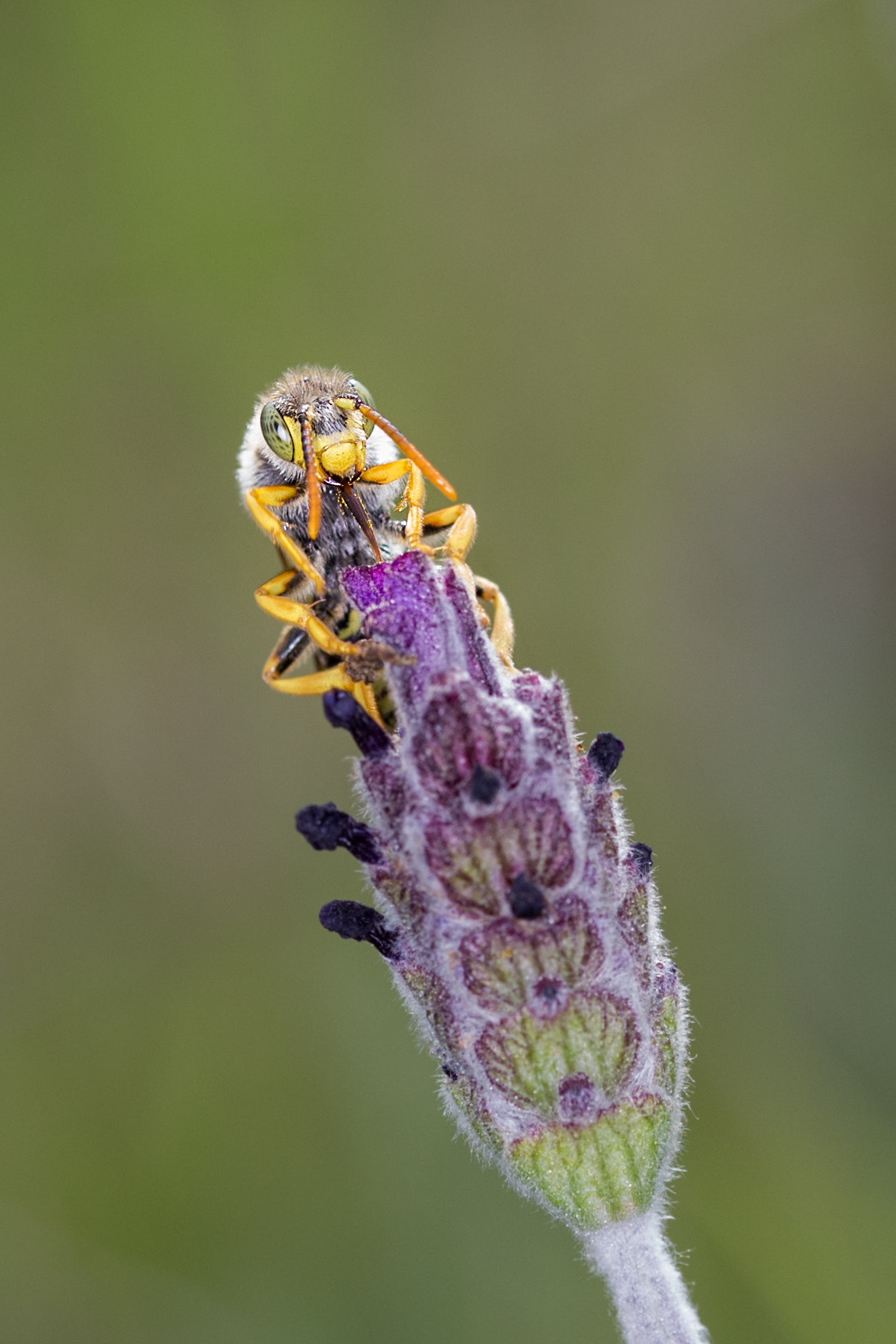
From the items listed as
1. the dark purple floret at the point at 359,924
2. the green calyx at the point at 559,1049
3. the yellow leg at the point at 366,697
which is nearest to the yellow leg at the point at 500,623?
the yellow leg at the point at 366,697

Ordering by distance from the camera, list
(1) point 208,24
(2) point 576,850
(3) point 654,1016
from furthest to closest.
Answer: (1) point 208,24, (3) point 654,1016, (2) point 576,850

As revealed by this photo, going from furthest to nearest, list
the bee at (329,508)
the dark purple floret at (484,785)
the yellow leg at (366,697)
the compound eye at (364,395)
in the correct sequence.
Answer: the compound eye at (364,395), the bee at (329,508), the yellow leg at (366,697), the dark purple floret at (484,785)

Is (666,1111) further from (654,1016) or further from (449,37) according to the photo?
(449,37)

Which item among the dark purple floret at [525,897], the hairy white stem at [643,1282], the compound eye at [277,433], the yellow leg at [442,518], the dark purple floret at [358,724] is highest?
the compound eye at [277,433]

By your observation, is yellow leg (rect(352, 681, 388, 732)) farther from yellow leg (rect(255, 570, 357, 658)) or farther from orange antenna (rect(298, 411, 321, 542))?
orange antenna (rect(298, 411, 321, 542))

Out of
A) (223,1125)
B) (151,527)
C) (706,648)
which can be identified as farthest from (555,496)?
(223,1125)

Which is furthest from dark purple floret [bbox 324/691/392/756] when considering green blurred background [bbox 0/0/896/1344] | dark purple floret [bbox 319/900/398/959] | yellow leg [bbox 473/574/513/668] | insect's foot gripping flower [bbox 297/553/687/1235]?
green blurred background [bbox 0/0/896/1344]

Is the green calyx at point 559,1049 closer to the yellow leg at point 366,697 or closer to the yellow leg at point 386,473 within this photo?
the yellow leg at point 366,697
